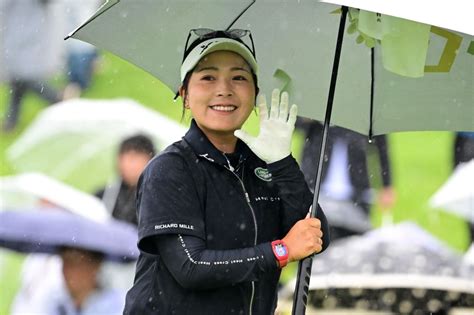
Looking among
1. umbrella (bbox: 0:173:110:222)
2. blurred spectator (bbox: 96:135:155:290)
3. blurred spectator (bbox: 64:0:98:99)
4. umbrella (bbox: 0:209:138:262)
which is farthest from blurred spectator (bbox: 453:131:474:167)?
blurred spectator (bbox: 64:0:98:99)

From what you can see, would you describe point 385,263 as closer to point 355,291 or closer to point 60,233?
point 355,291

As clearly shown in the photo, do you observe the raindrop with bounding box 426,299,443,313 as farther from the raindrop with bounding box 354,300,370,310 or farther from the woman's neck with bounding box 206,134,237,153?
the woman's neck with bounding box 206,134,237,153

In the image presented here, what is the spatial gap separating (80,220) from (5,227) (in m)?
0.47

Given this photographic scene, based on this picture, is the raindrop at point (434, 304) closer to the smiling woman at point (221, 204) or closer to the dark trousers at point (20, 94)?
the dark trousers at point (20, 94)

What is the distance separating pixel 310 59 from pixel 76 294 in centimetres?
307

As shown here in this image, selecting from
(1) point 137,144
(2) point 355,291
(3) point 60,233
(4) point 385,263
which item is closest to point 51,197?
(3) point 60,233

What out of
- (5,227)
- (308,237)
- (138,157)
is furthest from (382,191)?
(308,237)

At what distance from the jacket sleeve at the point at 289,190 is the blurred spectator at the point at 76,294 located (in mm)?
3338

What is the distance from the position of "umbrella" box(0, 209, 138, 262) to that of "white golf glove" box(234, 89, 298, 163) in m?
3.22

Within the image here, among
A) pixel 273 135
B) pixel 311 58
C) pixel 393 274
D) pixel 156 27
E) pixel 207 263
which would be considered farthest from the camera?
pixel 393 274

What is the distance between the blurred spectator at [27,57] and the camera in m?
6.23

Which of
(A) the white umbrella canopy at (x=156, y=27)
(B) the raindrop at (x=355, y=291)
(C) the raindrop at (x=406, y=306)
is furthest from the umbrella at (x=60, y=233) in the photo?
(A) the white umbrella canopy at (x=156, y=27)

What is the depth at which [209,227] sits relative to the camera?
2957mm

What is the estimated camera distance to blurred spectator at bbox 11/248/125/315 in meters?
Result: 6.25
